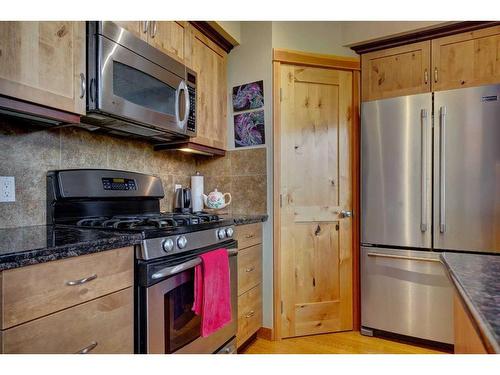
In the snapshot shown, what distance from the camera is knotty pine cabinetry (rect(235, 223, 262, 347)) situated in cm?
205

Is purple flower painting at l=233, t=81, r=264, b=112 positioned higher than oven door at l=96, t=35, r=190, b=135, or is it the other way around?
purple flower painting at l=233, t=81, r=264, b=112

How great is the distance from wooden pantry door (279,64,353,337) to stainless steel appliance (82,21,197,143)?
78 centimetres

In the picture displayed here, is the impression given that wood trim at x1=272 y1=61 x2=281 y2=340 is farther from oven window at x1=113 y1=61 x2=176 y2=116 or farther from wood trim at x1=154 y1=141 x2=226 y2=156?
oven window at x1=113 y1=61 x2=176 y2=116

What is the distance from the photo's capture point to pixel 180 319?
4.91 feet

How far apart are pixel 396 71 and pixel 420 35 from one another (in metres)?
0.29

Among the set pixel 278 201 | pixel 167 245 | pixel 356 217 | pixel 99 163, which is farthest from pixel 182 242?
pixel 356 217

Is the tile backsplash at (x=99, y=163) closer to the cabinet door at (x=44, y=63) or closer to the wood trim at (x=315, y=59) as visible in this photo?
the cabinet door at (x=44, y=63)

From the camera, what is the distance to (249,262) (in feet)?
7.11

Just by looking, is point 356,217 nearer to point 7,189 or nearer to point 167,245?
point 167,245

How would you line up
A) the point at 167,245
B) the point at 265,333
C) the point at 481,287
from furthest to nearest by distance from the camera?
the point at 265,333, the point at 167,245, the point at 481,287

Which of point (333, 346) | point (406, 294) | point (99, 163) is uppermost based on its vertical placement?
point (99, 163)

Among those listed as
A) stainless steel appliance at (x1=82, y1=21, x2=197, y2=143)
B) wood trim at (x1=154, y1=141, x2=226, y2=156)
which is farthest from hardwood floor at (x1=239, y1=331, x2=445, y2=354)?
stainless steel appliance at (x1=82, y1=21, x2=197, y2=143)

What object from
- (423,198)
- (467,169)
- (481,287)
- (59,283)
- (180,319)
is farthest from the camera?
(423,198)
